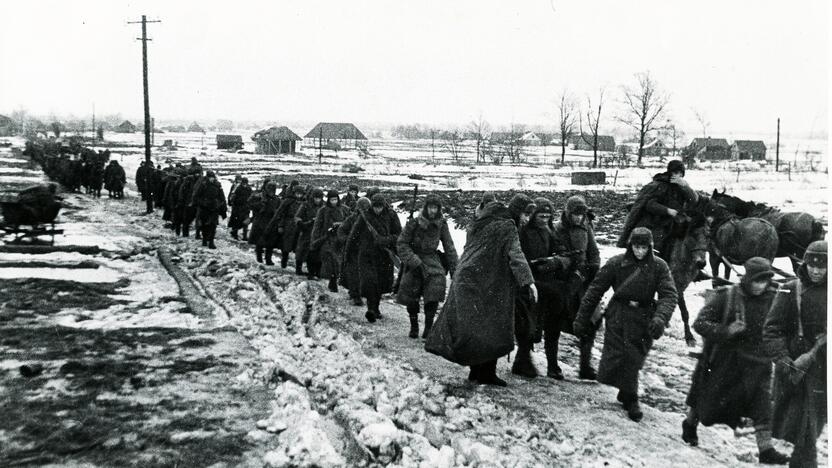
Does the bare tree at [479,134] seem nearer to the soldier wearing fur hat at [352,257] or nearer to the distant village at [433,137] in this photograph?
the distant village at [433,137]

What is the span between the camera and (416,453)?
4.87m

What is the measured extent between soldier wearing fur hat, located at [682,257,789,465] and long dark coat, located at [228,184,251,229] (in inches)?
525

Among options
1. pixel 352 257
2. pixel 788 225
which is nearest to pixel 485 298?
pixel 352 257

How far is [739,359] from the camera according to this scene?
502cm

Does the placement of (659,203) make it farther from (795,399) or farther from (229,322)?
(229,322)

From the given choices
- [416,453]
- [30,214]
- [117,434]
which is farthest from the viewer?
[30,214]

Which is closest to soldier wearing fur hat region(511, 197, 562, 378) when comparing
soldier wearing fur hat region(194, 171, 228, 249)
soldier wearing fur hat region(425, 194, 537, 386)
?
soldier wearing fur hat region(425, 194, 537, 386)

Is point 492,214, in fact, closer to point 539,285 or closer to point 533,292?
point 533,292

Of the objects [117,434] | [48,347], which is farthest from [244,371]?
[48,347]

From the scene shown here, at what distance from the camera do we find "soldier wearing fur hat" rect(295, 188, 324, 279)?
12218mm

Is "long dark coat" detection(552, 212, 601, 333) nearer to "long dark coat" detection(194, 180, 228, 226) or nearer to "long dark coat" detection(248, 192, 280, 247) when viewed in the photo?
"long dark coat" detection(248, 192, 280, 247)

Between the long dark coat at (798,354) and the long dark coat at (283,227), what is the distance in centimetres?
955

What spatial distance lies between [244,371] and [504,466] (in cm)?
299

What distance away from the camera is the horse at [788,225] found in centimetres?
980
